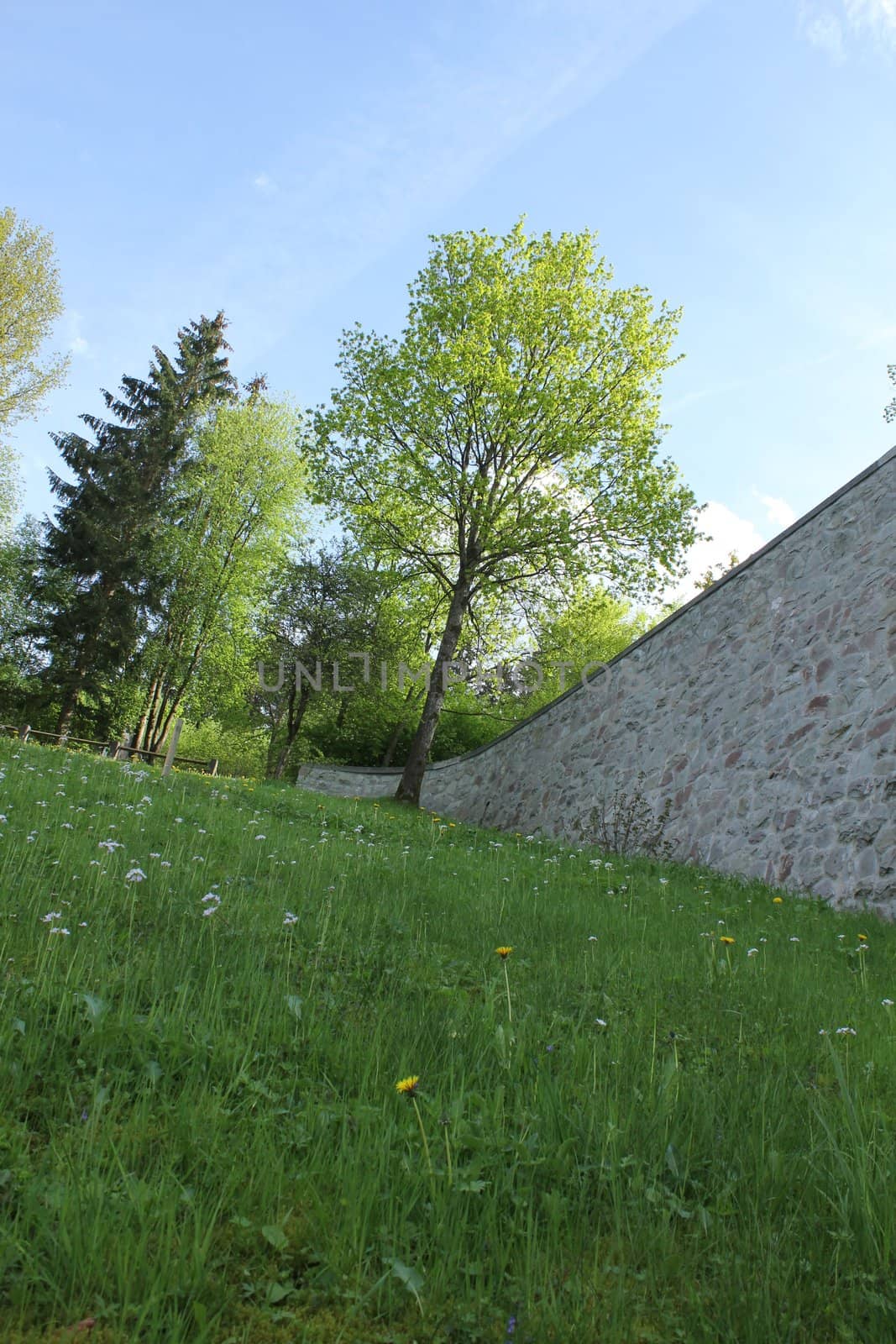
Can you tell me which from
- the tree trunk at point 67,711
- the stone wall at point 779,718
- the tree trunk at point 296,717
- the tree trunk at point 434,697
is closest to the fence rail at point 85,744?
the tree trunk at point 67,711

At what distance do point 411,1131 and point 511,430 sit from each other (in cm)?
1625

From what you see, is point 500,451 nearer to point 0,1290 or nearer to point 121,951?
point 121,951

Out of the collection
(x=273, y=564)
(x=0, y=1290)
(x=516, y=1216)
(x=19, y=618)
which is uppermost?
(x=273, y=564)

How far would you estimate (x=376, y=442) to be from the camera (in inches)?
683

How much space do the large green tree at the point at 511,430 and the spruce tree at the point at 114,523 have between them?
1191 cm

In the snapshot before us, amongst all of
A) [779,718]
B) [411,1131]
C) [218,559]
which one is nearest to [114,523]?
[218,559]

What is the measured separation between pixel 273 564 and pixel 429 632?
32.3ft

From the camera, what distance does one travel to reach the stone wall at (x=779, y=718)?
7.94 metres

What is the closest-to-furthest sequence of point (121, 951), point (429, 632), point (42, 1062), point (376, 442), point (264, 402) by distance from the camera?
point (42, 1062) → point (121, 951) → point (376, 442) → point (429, 632) → point (264, 402)

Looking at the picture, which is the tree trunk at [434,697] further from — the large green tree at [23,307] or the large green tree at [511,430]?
the large green tree at [23,307]

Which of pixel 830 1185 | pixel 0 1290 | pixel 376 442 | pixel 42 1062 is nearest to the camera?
pixel 0 1290

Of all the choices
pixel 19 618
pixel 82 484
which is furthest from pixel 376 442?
pixel 19 618

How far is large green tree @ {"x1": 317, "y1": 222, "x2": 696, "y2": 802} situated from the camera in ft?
54.6

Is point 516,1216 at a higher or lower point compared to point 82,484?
lower
